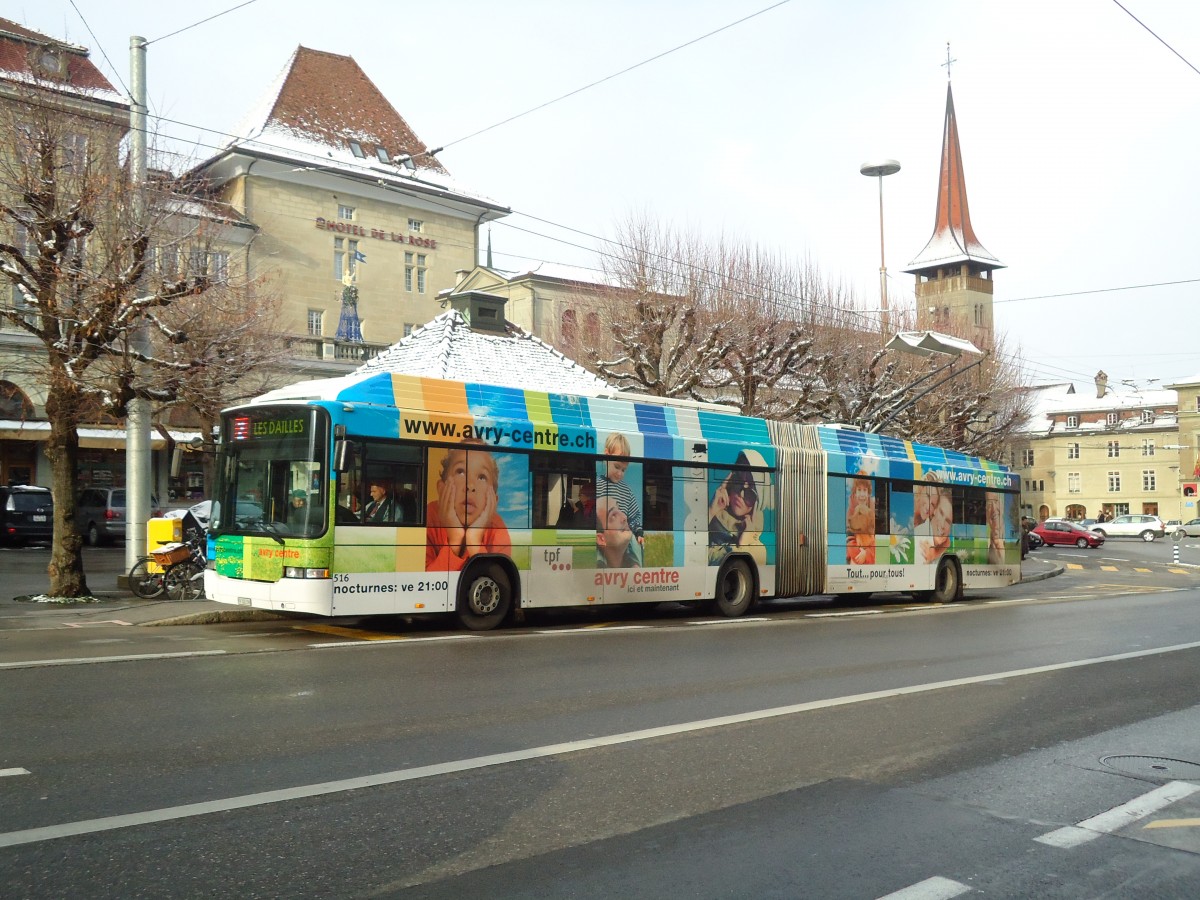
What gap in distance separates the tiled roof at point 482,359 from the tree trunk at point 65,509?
1037 centimetres

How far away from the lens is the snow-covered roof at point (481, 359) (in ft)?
92.8

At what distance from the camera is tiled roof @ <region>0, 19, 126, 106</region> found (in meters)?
17.8

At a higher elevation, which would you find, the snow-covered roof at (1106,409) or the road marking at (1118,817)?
the snow-covered roof at (1106,409)

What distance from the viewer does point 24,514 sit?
33.3 metres

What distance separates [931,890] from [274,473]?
10.6 meters

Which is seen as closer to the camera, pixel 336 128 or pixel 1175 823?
pixel 1175 823

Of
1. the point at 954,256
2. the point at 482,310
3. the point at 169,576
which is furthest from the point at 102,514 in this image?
the point at 954,256

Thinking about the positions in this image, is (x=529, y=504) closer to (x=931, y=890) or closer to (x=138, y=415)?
(x=138, y=415)

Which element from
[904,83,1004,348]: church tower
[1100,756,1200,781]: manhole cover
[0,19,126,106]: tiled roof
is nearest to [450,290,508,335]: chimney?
[0,19,126,106]: tiled roof

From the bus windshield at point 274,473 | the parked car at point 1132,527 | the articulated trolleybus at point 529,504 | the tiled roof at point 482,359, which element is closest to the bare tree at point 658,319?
the tiled roof at point 482,359

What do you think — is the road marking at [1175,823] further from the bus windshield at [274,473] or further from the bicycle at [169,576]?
the bicycle at [169,576]

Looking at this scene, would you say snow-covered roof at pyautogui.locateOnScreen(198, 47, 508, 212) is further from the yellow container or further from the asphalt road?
the asphalt road

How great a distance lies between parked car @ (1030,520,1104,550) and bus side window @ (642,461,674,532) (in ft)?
158

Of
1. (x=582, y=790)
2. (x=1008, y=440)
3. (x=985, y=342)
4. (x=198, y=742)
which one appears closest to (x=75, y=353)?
(x=198, y=742)
